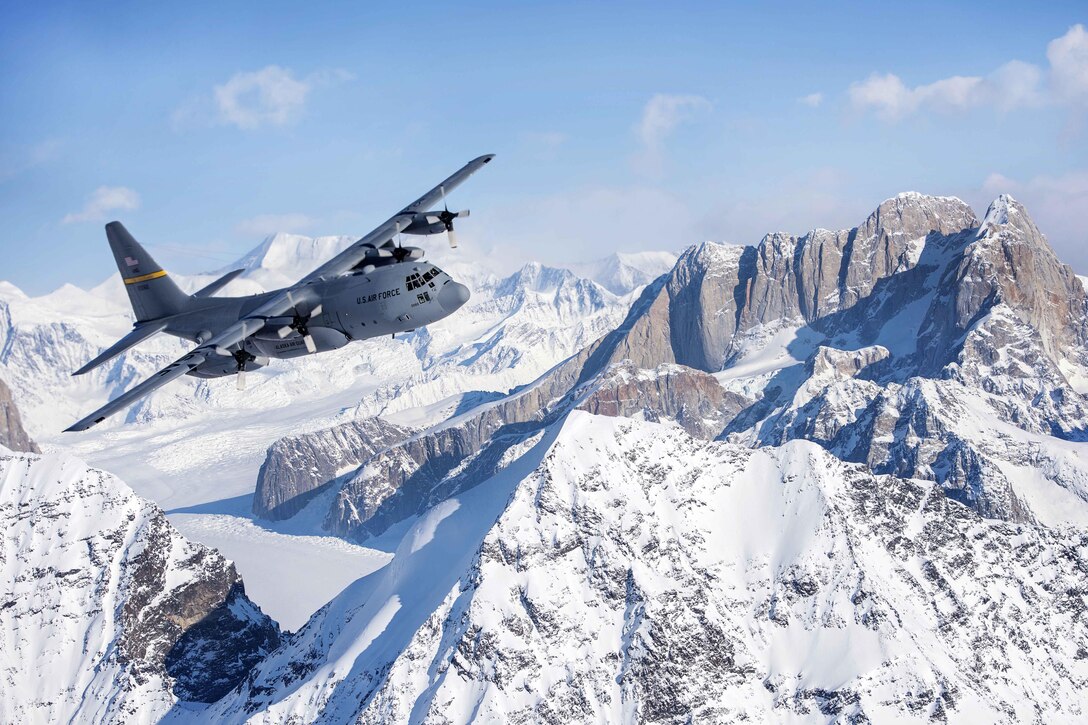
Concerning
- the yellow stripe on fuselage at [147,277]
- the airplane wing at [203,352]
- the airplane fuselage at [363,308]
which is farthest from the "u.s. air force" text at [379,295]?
the yellow stripe on fuselage at [147,277]

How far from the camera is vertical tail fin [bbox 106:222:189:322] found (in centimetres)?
10731

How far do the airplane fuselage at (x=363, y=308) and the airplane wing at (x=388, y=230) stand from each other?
4919 mm

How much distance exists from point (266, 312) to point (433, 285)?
14420 millimetres

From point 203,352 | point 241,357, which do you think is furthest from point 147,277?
point 203,352

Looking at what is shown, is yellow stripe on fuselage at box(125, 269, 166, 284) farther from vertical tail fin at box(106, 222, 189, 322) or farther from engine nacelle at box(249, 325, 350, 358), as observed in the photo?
engine nacelle at box(249, 325, 350, 358)

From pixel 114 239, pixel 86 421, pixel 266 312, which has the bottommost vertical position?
pixel 86 421

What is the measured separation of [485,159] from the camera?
11544 cm

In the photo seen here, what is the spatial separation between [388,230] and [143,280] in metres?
27.0

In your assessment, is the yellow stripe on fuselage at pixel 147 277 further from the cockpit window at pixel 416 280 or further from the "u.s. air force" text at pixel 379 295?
the cockpit window at pixel 416 280

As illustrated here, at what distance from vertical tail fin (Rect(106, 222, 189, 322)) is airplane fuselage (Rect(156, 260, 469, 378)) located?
19180 millimetres

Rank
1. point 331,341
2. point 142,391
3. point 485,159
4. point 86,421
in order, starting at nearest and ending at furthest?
point 86,421
point 142,391
point 331,341
point 485,159

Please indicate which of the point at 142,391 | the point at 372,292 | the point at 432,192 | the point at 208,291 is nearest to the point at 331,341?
the point at 372,292

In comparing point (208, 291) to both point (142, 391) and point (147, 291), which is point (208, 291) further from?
point (142, 391)

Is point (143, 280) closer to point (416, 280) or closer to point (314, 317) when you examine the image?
point (314, 317)
